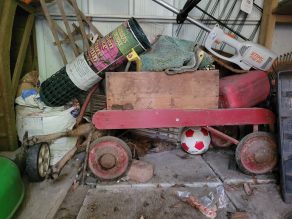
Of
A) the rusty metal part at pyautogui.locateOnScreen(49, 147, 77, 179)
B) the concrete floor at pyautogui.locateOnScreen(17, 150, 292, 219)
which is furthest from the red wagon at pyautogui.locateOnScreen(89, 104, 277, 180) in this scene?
the rusty metal part at pyautogui.locateOnScreen(49, 147, 77, 179)

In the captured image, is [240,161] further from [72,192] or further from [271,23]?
[271,23]

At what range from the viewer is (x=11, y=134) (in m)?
2.28

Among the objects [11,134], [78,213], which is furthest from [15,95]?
[78,213]

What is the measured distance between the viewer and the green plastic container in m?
1.34

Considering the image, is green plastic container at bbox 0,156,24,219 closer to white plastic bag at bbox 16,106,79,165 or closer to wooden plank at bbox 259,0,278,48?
white plastic bag at bbox 16,106,79,165

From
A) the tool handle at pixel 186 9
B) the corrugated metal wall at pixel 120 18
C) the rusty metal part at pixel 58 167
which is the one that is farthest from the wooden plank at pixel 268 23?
the rusty metal part at pixel 58 167

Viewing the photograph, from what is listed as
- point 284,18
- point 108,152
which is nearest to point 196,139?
point 108,152

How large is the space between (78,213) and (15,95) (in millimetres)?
1383

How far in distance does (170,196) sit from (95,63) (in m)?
1.14

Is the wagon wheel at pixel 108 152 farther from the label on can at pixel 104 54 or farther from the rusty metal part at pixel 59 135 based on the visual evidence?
the label on can at pixel 104 54

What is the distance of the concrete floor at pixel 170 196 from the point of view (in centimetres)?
158

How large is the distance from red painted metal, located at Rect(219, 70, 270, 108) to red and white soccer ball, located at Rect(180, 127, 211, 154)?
34 centimetres

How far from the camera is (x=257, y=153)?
1911 mm

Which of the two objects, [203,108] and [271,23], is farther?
[271,23]
